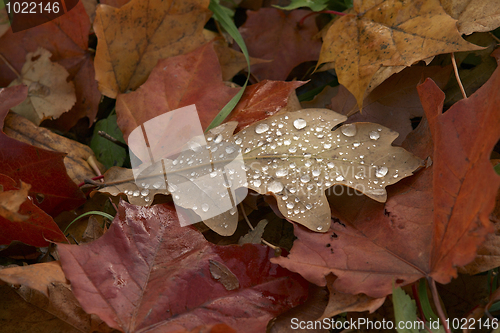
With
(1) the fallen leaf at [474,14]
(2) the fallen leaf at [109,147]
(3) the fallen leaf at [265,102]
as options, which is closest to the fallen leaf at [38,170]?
(2) the fallen leaf at [109,147]

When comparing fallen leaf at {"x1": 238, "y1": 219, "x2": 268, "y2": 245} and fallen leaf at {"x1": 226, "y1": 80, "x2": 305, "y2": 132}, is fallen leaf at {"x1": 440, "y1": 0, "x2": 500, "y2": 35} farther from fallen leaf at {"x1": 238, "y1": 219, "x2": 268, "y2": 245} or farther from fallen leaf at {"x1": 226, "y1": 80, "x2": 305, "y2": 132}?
fallen leaf at {"x1": 238, "y1": 219, "x2": 268, "y2": 245}

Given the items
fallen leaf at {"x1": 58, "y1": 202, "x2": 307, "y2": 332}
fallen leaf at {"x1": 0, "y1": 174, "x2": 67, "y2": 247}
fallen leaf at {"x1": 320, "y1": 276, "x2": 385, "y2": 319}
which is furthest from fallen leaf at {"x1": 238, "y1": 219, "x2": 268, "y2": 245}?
fallen leaf at {"x1": 0, "y1": 174, "x2": 67, "y2": 247}

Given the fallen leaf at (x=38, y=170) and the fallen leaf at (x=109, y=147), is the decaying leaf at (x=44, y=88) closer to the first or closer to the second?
the fallen leaf at (x=109, y=147)

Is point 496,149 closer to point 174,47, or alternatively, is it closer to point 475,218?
point 475,218

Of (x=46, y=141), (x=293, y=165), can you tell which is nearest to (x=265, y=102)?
(x=293, y=165)

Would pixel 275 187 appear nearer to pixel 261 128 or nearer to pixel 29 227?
pixel 261 128
